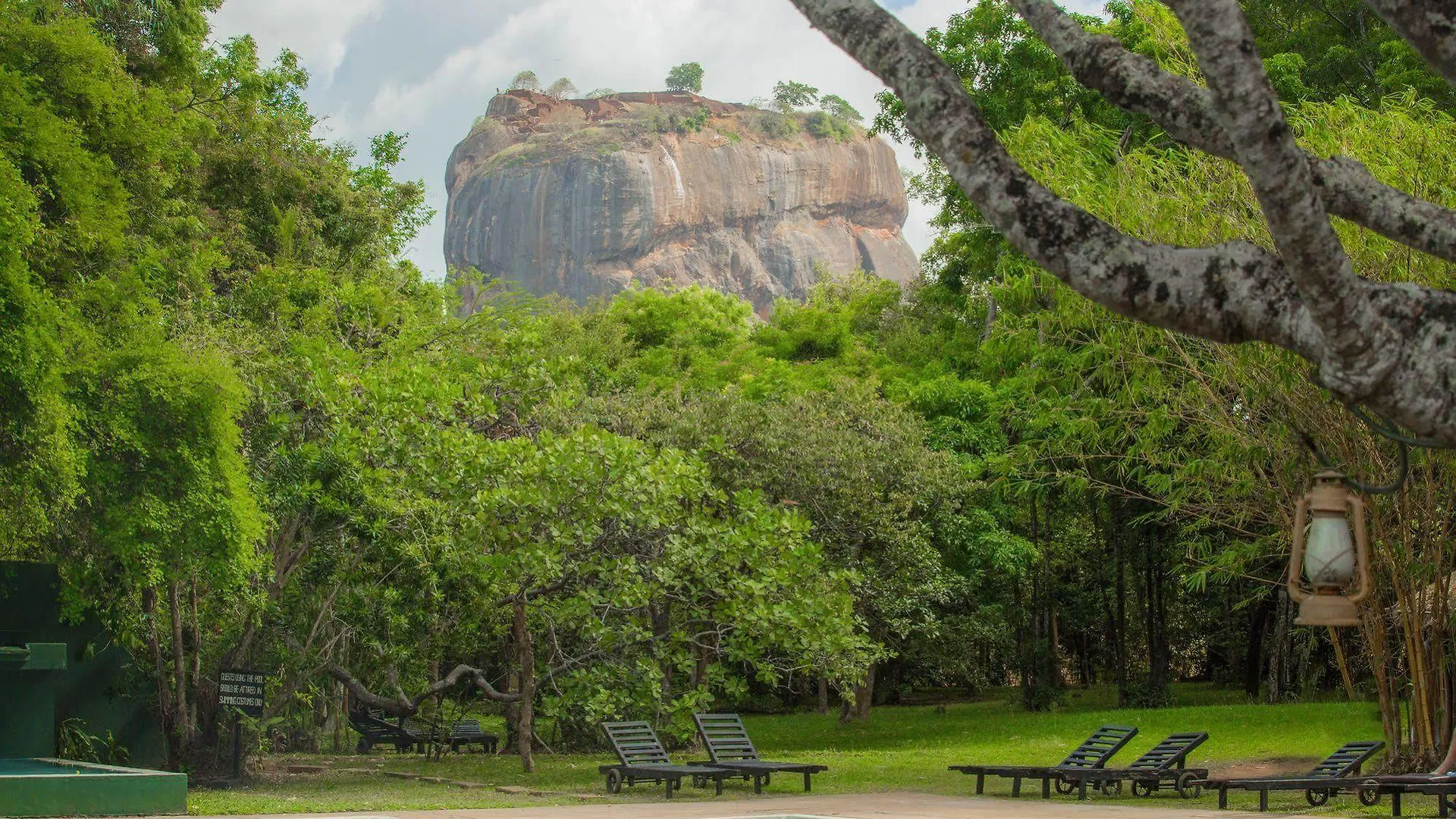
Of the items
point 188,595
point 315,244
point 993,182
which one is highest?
point 315,244

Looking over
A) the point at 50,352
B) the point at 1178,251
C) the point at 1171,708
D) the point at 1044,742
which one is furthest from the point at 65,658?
the point at 1171,708

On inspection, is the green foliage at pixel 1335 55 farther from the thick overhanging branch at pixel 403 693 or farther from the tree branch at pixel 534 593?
the thick overhanging branch at pixel 403 693

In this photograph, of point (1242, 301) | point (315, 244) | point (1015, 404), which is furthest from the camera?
point (315, 244)

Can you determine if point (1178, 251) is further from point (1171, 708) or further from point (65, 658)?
point (1171, 708)

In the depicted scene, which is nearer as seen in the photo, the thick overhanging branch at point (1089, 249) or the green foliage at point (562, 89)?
the thick overhanging branch at point (1089, 249)

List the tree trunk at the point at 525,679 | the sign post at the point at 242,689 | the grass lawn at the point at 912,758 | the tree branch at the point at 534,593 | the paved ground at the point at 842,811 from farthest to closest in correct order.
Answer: the tree trunk at the point at 525,679 < the tree branch at the point at 534,593 < the sign post at the point at 242,689 < the grass lawn at the point at 912,758 < the paved ground at the point at 842,811

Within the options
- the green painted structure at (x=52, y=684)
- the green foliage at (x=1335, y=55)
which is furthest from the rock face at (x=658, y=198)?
the green painted structure at (x=52, y=684)

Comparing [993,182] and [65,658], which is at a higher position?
[993,182]

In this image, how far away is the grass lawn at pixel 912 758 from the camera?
1217cm

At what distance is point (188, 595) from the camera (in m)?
14.3

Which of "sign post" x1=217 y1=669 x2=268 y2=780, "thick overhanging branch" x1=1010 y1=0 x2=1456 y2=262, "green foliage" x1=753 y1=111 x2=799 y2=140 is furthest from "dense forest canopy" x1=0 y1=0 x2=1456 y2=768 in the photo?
"green foliage" x1=753 y1=111 x2=799 y2=140

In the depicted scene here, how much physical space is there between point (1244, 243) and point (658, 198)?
8531cm

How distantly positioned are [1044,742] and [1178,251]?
16283 mm

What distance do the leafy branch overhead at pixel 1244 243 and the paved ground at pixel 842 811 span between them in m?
7.02
